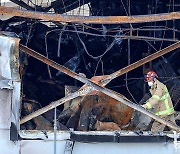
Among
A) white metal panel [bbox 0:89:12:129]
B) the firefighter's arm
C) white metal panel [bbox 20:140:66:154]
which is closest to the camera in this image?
white metal panel [bbox 0:89:12:129]

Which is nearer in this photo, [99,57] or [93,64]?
[99,57]

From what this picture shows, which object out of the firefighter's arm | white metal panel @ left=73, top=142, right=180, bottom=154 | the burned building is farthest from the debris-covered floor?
white metal panel @ left=73, top=142, right=180, bottom=154

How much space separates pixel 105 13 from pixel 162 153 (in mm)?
5215

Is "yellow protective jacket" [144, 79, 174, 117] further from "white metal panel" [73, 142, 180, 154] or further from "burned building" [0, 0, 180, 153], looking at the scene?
"white metal panel" [73, 142, 180, 154]

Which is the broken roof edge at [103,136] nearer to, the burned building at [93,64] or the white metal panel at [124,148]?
the white metal panel at [124,148]

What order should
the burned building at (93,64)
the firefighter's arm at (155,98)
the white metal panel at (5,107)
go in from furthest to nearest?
the burned building at (93,64), the firefighter's arm at (155,98), the white metal panel at (5,107)

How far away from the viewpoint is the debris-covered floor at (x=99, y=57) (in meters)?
9.16

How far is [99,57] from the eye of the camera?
1095 cm

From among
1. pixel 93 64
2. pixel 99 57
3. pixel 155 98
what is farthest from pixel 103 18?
pixel 93 64

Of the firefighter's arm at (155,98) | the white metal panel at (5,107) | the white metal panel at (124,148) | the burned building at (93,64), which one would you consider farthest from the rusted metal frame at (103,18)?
the white metal panel at (124,148)

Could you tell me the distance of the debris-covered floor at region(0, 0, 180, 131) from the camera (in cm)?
916

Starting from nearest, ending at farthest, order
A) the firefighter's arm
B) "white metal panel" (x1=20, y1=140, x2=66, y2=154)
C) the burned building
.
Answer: "white metal panel" (x1=20, y1=140, x2=66, y2=154)
the firefighter's arm
the burned building

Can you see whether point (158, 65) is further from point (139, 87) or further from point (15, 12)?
point (15, 12)

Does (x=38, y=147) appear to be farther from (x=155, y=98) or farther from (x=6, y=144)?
(x=155, y=98)
